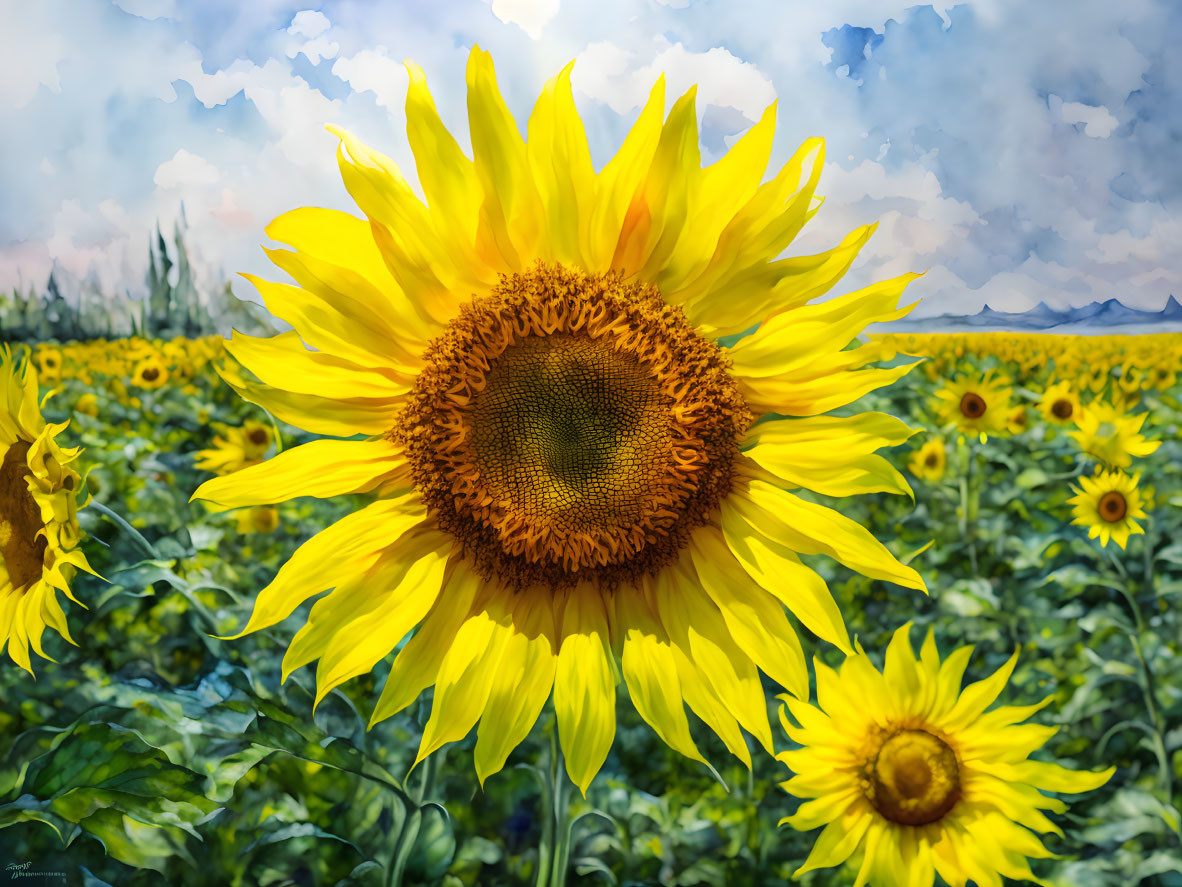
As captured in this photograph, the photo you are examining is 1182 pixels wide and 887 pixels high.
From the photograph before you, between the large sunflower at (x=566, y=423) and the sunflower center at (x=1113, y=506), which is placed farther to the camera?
the sunflower center at (x=1113, y=506)

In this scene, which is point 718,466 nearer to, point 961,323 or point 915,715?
point 915,715

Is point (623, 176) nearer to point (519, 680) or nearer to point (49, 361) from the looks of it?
point (519, 680)

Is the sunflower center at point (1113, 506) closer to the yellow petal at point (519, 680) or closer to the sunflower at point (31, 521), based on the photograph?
the yellow petal at point (519, 680)

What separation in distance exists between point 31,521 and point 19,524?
0.8 inches

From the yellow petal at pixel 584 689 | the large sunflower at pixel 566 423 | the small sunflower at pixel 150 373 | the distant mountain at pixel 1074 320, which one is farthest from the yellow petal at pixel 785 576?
the small sunflower at pixel 150 373

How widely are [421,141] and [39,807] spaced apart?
1.97 ft

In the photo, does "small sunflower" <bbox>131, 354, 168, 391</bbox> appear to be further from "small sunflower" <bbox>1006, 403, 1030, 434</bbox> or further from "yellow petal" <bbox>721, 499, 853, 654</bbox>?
"small sunflower" <bbox>1006, 403, 1030, 434</bbox>

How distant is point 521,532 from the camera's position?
25.7 inches

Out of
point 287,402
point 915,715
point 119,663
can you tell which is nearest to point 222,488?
point 287,402

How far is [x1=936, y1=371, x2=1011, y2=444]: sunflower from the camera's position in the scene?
57.9 inches

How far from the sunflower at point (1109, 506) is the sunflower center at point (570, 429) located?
3.18 ft

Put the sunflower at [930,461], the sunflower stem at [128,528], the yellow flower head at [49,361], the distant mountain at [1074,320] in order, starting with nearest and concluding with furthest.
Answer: the sunflower stem at [128,528] → the distant mountain at [1074,320] → the yellow flower head at [49,361] → the sunflower at [930,461]

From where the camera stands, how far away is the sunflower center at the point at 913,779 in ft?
2.56

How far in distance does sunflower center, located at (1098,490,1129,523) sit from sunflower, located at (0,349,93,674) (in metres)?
1.46
